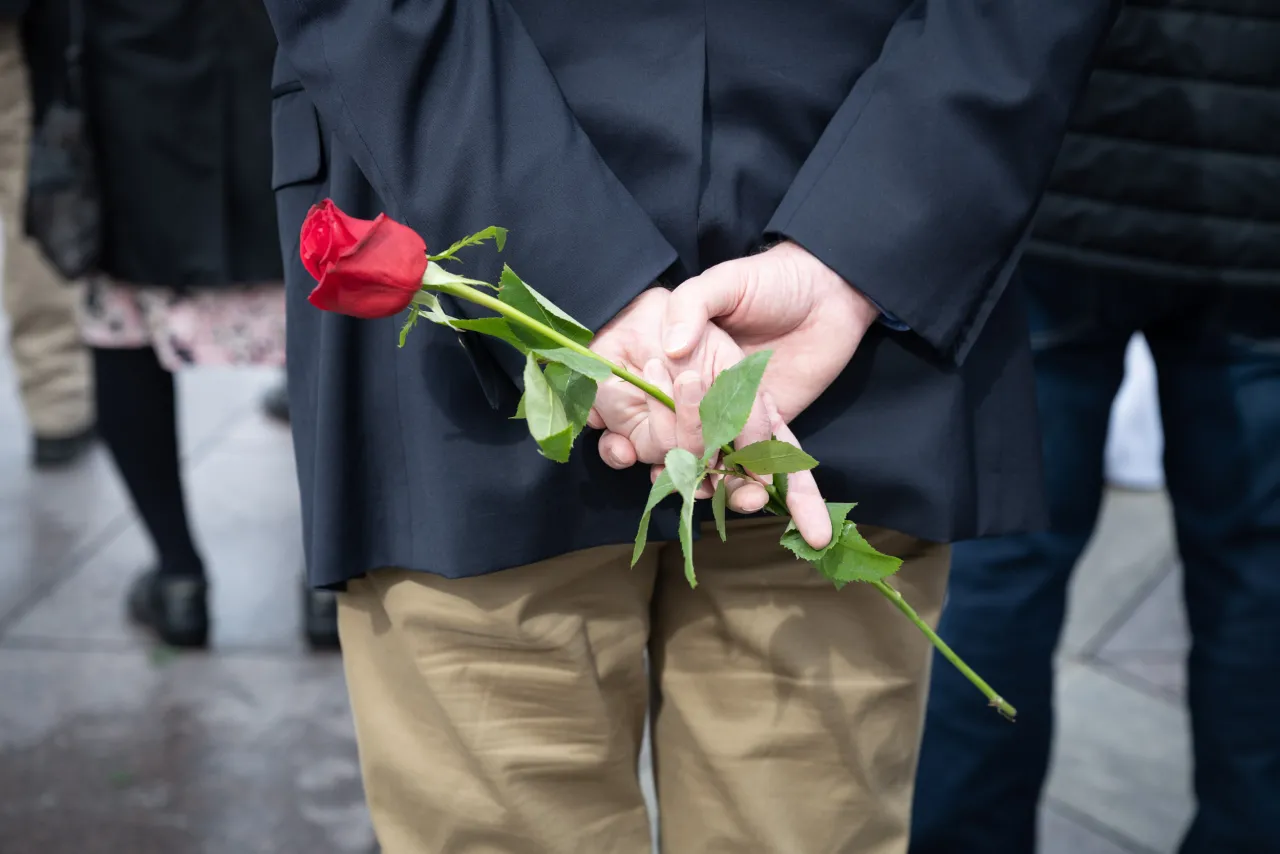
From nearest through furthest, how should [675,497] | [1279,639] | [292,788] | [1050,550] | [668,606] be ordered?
[675,497] → [668,606] → [1279,639] → [1050,550] → [292,788]

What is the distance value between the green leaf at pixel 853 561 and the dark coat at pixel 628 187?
0.10 meters

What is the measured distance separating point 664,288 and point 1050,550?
0.90m

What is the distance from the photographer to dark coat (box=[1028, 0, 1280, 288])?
1443mm

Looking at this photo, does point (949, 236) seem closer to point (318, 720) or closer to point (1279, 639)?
point (1279, 639)

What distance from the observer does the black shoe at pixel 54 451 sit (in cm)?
339

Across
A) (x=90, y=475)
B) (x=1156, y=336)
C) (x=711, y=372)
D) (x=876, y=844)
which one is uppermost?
(x=711, y=372)

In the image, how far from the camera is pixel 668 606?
1.22m

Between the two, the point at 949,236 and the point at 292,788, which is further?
the point at 292,788

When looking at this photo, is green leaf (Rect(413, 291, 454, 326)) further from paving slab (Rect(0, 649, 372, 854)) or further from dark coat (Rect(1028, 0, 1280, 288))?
paving slab (Rect(0, 649, 372, 854))

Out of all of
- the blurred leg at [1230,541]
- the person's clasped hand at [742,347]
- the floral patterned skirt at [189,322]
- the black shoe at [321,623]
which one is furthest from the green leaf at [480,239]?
the black shoe at [321,623]

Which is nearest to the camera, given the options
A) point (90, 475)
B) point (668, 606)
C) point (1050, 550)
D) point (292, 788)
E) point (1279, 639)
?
point (668, 606)

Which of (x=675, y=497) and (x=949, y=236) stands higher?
(x=949, y=236)

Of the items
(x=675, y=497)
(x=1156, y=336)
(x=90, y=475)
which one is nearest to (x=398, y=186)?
(x=675, y=497)

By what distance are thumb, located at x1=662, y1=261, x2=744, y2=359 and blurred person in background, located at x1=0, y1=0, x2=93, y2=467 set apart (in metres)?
2.45
